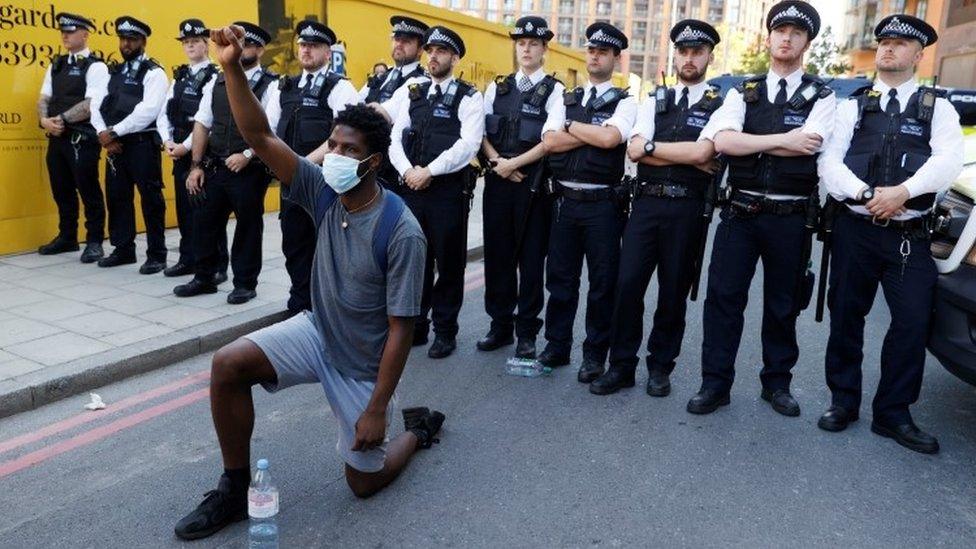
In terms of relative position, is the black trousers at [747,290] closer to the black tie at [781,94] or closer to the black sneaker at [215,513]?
the black tie at [781,94]

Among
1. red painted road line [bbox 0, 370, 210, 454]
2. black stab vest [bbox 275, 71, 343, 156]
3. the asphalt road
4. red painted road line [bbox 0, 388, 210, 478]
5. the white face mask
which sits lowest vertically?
red painted road line [bbox 0, 370, 210, 454]

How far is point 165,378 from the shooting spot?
4.96 meters

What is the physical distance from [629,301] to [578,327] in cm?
151

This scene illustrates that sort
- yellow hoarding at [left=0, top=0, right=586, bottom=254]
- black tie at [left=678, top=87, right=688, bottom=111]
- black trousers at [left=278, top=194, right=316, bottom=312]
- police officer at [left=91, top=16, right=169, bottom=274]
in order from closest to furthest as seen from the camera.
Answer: black tie at [left=678, top=87, right=688, bottom=111] < black trousers at [left=278, top=194, right=316, bottom=312] < police officer at [left=91, top=16, right=169, bottom=274] < yellow hoarding at [left=0, top=0, right=586, bottom=254]

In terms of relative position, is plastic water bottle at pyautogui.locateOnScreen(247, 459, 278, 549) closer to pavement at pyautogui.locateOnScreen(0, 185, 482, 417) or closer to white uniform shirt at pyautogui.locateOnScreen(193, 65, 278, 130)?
pavement at pyautogui.locateOnScreen(0, 185, 482, 417)

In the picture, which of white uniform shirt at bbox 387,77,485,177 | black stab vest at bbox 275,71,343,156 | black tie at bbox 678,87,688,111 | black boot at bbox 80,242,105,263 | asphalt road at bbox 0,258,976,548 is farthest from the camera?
black boot at bbox 80,242,105,263

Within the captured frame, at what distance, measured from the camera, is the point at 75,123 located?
716 centimetres

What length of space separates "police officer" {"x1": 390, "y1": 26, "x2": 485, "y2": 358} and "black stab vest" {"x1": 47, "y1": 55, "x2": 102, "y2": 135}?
11.2ft

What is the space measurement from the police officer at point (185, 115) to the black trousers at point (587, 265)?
323cm

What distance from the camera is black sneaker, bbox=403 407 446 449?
3906 millimetres

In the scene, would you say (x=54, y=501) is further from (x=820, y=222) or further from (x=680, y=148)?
(x=820, y=222)

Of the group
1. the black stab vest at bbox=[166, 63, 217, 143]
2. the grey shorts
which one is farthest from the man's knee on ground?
the black stab vest at bbox=[166, 63, 217, 143]

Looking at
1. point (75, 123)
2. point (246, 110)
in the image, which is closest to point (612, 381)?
point (246, 110)

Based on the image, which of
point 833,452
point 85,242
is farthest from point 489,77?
point 833,452
